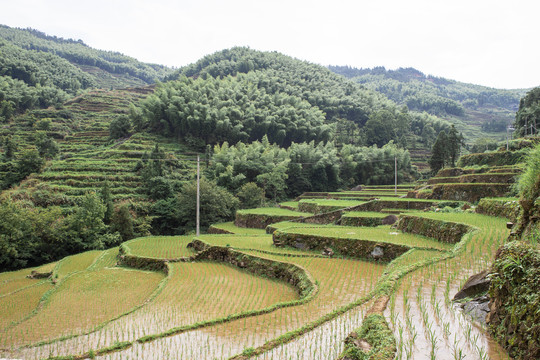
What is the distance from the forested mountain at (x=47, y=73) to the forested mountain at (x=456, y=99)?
77.6 meters

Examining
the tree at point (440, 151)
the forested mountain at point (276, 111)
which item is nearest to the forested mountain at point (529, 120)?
the tree at point (440, 151)

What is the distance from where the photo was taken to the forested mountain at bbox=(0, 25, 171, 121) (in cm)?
5888

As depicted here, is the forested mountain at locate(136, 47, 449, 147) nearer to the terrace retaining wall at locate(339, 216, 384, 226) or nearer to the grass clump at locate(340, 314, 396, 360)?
the terrace retaining wall at locate(339, 216, 384, 226)

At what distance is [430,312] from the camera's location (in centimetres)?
510

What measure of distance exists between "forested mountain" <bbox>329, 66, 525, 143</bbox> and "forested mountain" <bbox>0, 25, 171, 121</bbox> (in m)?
77.6

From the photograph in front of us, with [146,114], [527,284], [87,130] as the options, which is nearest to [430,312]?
[527,284]

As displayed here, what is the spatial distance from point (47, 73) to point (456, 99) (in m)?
137

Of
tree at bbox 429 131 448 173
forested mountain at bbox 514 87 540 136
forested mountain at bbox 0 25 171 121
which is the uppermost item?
forested mountain at bbox 0 25 171 121

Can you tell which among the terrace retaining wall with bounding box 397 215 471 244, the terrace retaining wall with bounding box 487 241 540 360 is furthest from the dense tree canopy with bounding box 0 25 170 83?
the terrace retaining wall with bounding box 487 241 540 360

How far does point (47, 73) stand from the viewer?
80562 millimetres

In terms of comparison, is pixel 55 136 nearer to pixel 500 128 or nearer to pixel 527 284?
pixel 527 284

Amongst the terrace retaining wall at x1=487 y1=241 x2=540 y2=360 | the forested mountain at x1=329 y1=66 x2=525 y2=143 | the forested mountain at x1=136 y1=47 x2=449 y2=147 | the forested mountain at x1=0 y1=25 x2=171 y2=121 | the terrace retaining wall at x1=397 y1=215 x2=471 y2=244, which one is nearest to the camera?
the terrace retaining wall at x1=487 y1=241 x2=540 y2=360

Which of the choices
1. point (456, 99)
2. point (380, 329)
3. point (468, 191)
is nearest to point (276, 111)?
point (468, 191)

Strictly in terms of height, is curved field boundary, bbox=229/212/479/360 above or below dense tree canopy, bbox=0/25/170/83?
below
